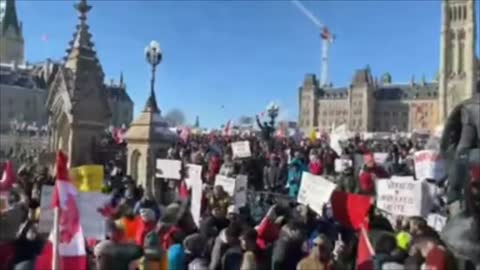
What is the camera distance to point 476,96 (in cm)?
556

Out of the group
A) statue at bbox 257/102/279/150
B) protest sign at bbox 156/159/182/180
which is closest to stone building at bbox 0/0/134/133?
statue at bbox 257/102/279/150

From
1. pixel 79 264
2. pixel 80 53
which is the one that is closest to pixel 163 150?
pixel 80 53

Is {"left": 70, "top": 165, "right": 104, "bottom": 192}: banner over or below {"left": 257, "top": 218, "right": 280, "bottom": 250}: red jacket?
over

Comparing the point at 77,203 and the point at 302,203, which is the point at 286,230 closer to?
the point at 302,203

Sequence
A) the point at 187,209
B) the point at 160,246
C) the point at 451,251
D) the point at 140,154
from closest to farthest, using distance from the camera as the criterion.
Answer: the point at 451,251 → the point at 160,246 → the point at 187,209 → the point at 140,154

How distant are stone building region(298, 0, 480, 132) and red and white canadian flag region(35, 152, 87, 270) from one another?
4566 inches

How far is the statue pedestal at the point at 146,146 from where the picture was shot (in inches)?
629

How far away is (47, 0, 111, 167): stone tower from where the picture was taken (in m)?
18.0

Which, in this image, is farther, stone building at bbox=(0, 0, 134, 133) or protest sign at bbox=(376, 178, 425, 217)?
stone building at bbox=(0, 0, 134, 133)

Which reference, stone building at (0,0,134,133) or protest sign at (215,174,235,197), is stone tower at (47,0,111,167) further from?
stone building at (0,0,134,133)

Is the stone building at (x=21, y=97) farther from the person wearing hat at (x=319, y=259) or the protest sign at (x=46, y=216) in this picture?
the person wearing hat at (x=319, y=259)

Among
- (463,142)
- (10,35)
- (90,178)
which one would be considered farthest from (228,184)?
(10,35)

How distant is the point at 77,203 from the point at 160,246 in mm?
1030

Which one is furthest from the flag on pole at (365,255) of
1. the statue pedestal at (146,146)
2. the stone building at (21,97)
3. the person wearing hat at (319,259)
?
the stone building at (21,97)
